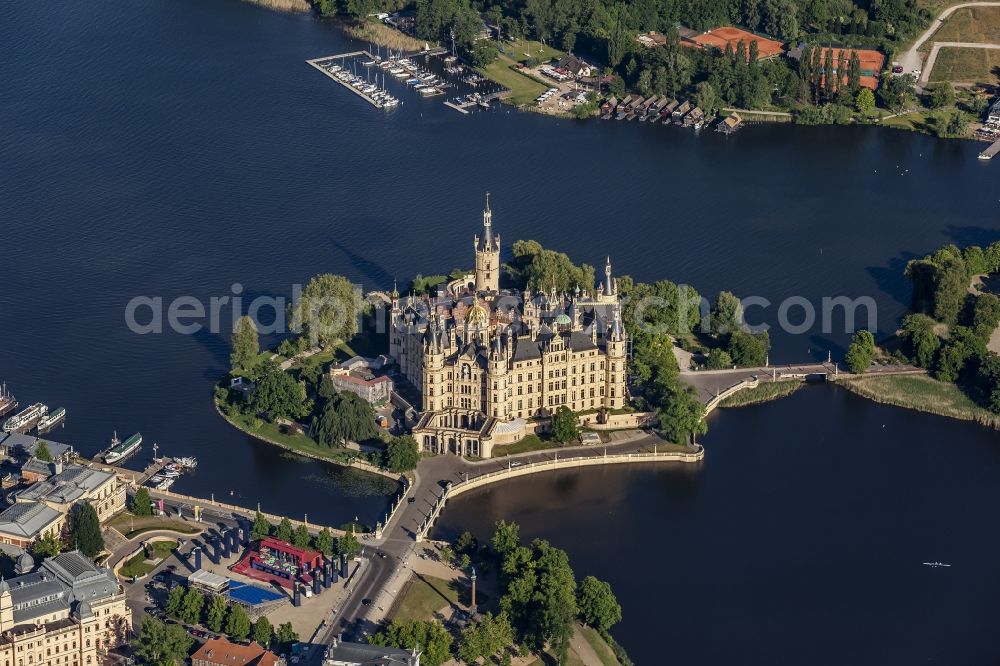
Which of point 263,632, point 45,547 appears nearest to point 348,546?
point 263,632

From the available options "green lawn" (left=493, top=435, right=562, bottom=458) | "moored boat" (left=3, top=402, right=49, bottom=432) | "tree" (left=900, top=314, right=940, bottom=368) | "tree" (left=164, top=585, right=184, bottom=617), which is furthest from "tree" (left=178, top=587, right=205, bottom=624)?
"tree" (left=900, top=314, right=940, bottom=368)

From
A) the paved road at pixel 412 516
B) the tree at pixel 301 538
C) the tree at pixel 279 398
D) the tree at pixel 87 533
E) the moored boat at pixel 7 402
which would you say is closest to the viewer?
the paved road at pixel 412 516

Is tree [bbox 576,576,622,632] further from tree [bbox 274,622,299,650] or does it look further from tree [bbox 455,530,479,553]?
tree [bbox 274,622,299,650]

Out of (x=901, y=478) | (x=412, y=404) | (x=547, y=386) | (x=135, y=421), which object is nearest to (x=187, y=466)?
(x=135, y=421)

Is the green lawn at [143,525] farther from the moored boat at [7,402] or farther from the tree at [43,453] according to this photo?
the moored boat at [7,402]

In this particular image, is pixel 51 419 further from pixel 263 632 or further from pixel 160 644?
pixel 263 632

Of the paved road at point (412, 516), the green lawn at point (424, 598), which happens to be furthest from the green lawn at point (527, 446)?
the green lawn at point (424, 598)

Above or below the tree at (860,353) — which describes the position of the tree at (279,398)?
A: below

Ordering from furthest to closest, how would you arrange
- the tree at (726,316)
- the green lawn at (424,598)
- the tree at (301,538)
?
1. the tree at (726,316)
2. the tree at (301,538)
3. the green lawn at (424,598)
